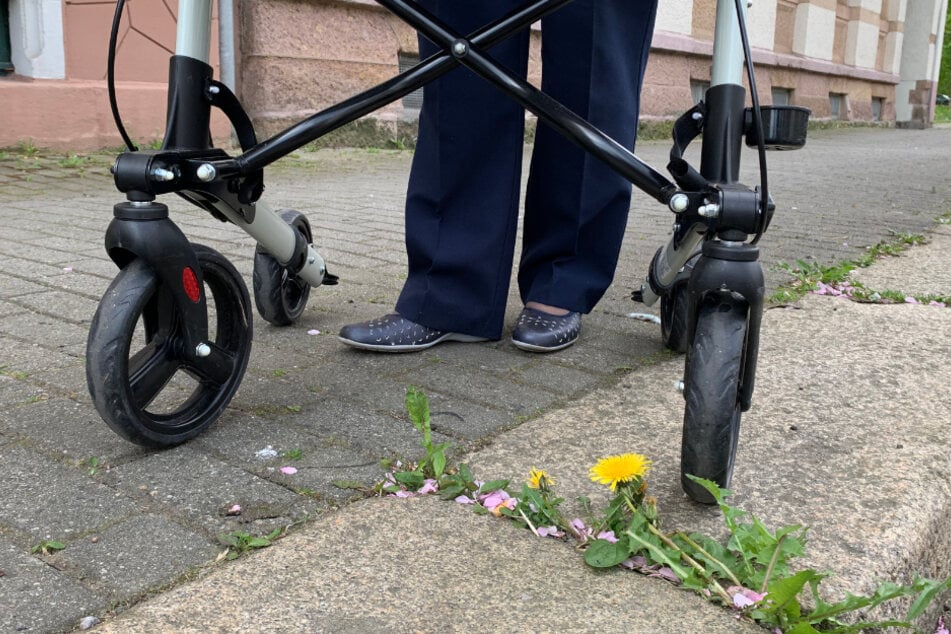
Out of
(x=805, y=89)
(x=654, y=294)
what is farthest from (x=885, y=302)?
(x=805, y=89)

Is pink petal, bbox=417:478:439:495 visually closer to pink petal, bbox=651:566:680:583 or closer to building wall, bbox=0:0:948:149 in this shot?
pink petal, bbox=651:566:680:583

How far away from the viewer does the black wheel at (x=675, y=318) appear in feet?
7.13

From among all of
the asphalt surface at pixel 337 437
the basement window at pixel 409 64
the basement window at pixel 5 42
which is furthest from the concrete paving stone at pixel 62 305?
the basement window at pixel 409 64

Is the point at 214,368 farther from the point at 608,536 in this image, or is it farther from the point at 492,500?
the point at 608,536

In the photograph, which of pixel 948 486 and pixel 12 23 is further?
pixel 12 23

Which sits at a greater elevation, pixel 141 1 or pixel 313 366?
pixel 141 1

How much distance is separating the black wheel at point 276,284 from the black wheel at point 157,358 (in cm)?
45

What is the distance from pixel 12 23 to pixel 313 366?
494 centimetres

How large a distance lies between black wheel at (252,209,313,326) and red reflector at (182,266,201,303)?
2.31ft

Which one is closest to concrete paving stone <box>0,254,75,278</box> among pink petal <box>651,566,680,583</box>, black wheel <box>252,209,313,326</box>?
black wheel <box>252,209,313,326</box>

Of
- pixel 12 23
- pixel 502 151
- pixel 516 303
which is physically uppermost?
pixel 12 23

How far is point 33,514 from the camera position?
1363mm

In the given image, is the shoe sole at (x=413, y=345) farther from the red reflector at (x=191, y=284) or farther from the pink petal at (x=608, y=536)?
the pink petal at (x=608, y=536)

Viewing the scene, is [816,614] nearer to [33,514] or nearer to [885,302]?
[33,514]
